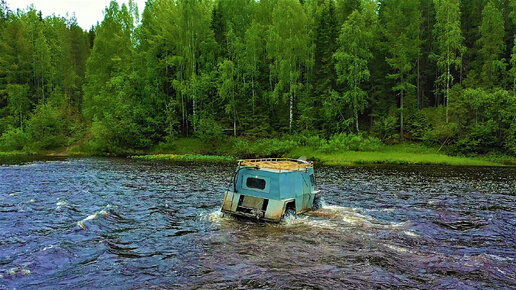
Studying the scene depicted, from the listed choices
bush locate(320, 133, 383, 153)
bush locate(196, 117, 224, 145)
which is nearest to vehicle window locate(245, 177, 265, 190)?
bush locate(320, 133, 383, 153)

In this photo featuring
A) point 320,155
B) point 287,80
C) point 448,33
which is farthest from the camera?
point 287,80

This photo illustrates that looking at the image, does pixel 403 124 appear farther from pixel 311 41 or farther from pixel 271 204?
pixel 271 204

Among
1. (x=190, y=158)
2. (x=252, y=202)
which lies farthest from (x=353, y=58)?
(x=252, y=202)

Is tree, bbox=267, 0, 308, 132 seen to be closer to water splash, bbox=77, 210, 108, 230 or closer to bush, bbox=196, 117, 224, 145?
bush, bbox=196, 117, 224, 145

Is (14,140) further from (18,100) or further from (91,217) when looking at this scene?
(91,217)

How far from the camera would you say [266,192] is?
65.8ft

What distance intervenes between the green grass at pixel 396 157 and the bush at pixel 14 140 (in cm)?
4990

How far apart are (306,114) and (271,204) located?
43824 mm

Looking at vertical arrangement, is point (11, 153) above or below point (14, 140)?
below

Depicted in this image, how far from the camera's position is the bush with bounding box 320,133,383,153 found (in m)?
55.2

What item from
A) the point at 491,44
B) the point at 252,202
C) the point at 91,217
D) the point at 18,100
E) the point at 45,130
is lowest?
the point at 91,217

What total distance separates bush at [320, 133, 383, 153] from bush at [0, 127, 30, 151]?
54.6m

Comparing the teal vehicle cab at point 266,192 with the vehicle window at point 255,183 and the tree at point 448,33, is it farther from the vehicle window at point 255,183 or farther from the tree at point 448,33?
the tree at point 448,33

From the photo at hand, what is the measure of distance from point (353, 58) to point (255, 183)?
143 feet
